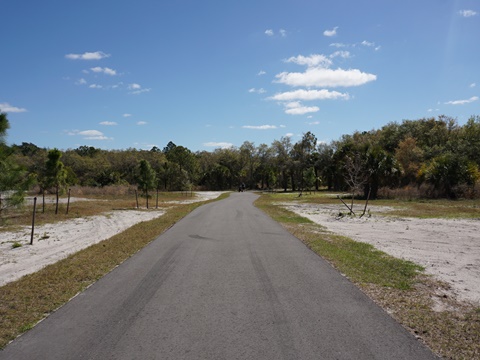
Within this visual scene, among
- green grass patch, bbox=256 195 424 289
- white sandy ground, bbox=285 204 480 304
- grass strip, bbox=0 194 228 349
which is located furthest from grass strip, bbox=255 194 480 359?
grass strip, bbox=0 194 228 349

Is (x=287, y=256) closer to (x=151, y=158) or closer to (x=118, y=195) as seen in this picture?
(x=118, y=195)

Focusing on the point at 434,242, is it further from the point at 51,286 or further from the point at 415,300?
the point at 51,286

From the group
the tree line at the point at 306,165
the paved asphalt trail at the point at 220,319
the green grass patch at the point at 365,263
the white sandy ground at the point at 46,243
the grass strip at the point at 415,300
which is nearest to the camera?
the paved asphalt trail at the point at 220,319

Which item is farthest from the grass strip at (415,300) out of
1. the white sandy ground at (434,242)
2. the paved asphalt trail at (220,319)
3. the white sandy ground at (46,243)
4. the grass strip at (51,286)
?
the white sandy ground at (46,243)

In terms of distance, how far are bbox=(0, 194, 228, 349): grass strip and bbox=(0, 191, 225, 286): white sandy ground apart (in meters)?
0.72

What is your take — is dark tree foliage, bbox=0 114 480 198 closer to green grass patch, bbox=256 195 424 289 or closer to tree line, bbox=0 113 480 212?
tree line, bbox=0 113 480 212

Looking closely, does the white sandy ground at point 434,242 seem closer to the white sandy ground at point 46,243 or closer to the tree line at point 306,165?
the tree line at point 306,165

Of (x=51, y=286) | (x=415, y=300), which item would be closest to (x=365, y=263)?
(x=415, y=300)

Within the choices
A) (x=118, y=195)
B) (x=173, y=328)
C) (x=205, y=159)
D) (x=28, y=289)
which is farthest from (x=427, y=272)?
(x=205, y=159)

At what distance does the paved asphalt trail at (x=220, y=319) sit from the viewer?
4.62 metres

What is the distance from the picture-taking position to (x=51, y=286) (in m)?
7.80

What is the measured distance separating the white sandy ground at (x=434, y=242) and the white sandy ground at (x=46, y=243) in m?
10.8

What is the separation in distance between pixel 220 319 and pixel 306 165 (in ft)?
256

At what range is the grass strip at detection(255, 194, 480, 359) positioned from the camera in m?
5.00
